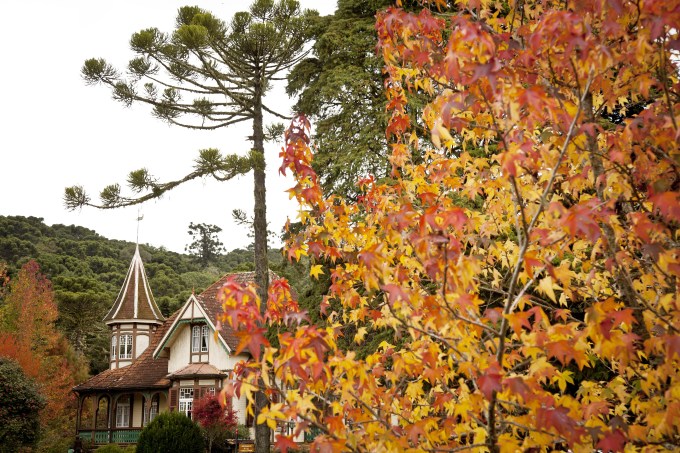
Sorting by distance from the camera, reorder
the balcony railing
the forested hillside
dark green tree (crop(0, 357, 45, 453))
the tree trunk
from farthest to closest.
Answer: the forested hillside → the balcony railing → dark green tree (crop(0, 357, 45, 453)) → the tree trunk

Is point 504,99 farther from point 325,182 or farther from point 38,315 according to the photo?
point 38,315

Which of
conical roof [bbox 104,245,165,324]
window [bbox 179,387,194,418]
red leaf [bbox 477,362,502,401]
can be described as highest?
conical roof [bbox 104,245,165,324]

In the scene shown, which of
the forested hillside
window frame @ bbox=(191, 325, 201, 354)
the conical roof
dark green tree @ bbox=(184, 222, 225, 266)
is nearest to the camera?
window frame @ bbox=(191, 325, 201, 354)

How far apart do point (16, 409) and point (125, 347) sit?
13.3 meters

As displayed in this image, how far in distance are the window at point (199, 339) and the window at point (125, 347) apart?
657 cm

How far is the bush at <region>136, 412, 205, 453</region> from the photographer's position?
17.0m

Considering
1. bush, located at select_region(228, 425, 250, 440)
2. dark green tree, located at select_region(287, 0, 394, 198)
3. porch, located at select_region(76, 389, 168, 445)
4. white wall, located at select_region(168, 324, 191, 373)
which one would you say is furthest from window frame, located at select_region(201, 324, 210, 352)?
dark green tree, located at select_region(287, 0, 394, 198)

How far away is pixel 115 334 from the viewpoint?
31.7 metres

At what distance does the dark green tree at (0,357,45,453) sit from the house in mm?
7172

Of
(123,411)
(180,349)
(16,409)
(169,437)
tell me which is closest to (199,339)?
(180,349)

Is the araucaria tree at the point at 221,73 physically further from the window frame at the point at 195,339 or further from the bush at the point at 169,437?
the window frame at the point at 195,339

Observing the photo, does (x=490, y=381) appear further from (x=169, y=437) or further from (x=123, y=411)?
(x=123, y=411)

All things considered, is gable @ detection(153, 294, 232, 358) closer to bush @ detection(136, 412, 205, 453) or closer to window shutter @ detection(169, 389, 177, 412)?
window shutter @ detection(169, 389, 177, 412)

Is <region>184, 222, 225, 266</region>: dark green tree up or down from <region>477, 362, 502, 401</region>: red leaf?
up
